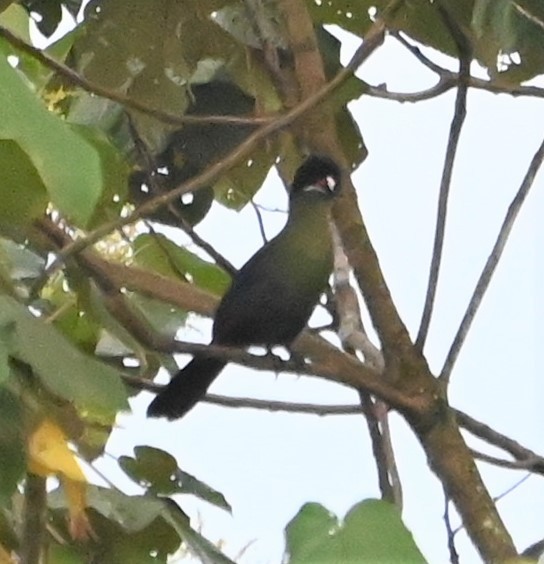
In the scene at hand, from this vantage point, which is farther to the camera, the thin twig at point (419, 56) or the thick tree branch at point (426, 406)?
the thin twig at point (419, 56)

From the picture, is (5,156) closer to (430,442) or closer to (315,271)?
(430,442)

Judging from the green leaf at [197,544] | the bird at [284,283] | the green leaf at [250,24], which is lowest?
the green leaf at [197,544]

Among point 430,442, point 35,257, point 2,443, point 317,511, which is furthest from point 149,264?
point 317,511

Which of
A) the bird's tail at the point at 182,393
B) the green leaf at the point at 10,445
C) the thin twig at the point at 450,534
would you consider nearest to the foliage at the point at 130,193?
the green leaf at the point at 10,445

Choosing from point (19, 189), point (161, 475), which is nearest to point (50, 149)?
point (19, 189)

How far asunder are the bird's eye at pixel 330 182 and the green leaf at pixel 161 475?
1.90 ft

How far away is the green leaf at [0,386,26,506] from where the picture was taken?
0.72 metres

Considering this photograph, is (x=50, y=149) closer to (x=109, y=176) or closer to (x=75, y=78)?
A: (x=75, y=78)

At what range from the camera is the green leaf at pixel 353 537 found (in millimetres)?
569

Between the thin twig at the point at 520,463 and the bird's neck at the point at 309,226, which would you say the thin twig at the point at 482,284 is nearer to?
the thin twig at the point at 520,463

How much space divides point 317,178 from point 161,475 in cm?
66

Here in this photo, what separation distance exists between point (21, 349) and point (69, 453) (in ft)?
0.25

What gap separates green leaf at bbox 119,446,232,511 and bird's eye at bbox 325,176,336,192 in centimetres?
58

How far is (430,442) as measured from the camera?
3.60 ft
